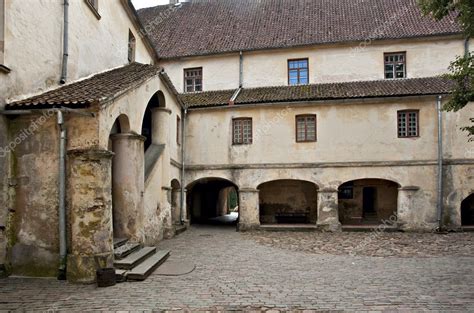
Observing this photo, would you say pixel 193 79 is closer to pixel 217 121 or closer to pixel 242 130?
pixel 217 121

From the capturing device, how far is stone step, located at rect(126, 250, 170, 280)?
7.54 m

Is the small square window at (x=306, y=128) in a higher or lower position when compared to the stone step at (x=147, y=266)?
higher

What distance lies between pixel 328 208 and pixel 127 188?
10185mm

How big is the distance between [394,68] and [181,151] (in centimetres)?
1235

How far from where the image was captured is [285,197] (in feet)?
66.7

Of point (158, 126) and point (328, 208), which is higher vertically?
point (158, 126)

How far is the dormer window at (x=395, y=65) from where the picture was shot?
1862cm

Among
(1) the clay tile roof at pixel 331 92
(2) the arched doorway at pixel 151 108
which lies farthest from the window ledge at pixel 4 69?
(1) the clay tile roof at pixel 331 92

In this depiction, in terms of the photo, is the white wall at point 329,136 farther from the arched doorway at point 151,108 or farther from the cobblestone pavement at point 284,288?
the cobblestone pavement at point 284,288

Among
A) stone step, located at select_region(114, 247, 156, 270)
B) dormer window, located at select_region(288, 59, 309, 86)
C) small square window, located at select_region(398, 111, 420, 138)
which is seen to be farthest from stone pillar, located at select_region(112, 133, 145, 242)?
small square window, located at select_region(398, 111, 420, 138)

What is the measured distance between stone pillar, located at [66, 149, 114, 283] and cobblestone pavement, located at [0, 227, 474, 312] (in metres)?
0.46

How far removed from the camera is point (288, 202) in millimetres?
20328

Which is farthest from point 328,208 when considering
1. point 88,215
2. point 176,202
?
point 88,215

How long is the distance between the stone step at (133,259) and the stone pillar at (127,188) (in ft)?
2.08
